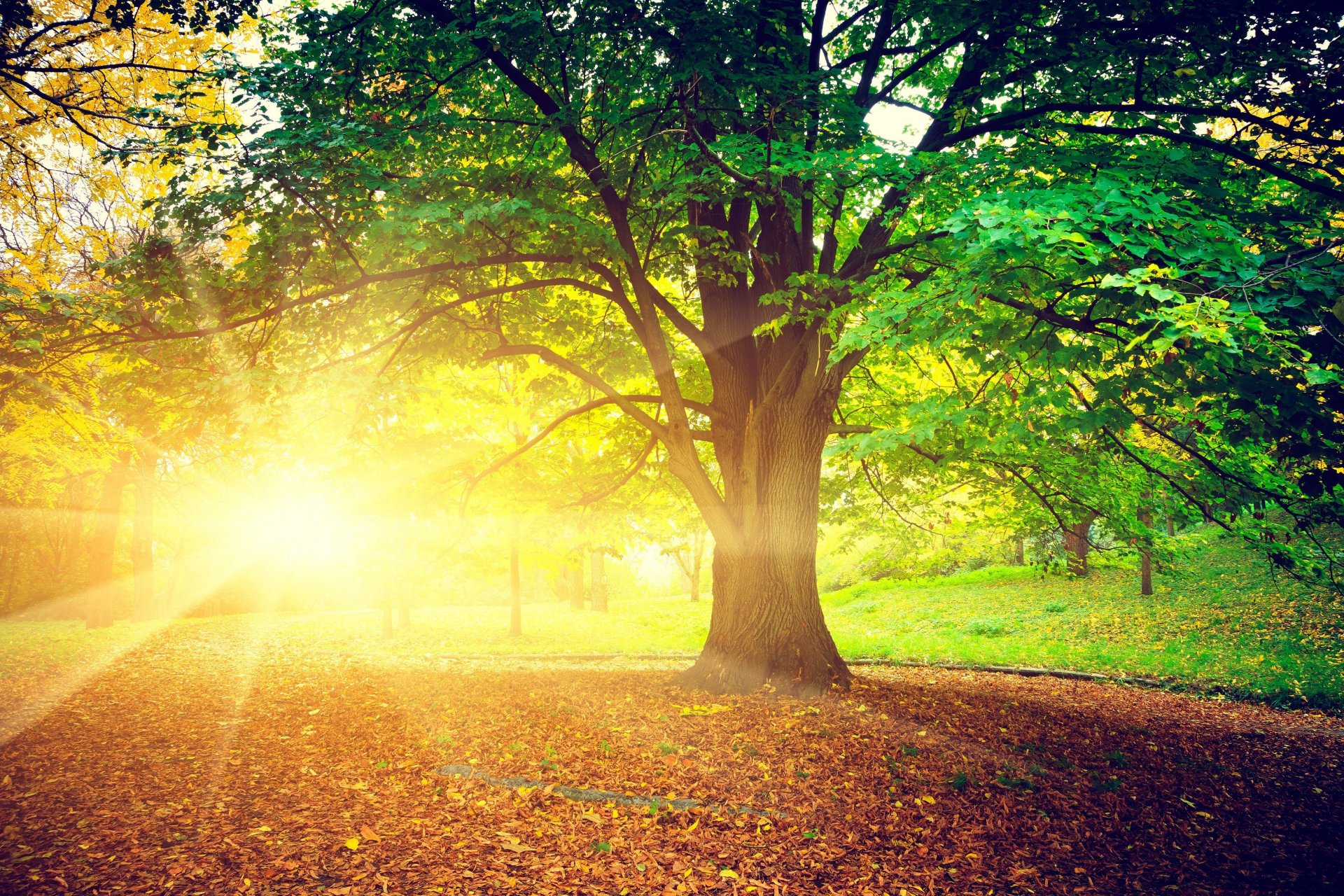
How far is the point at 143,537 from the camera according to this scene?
A: 56.8 feet

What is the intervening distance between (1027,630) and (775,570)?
11.1 metres

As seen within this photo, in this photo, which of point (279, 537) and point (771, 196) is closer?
point (771, 196)

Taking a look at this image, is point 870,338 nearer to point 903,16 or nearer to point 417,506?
point 903,16

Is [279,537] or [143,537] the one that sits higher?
[143,537]

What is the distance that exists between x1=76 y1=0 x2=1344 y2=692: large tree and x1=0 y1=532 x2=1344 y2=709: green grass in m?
5.16

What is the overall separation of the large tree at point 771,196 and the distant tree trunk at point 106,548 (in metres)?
12.5

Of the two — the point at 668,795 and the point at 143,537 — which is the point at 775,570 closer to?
the point at 668,795

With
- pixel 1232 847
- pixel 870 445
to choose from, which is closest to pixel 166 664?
pixel 870 445

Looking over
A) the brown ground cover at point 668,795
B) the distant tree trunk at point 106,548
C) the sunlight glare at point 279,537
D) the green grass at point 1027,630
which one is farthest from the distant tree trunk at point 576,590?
the brown ground cover at point 668,795

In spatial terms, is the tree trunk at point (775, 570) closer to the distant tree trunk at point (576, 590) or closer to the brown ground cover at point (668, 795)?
the brown ground cover at point (668, 795)

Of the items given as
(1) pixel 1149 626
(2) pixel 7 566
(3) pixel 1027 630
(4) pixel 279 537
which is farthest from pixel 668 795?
(2) pixel 7 566

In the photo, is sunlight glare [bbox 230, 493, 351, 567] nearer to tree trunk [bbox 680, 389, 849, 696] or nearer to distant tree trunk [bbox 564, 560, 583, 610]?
distant tree trunk [bbox 564, 560, 583, 610]

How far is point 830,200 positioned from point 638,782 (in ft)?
18.2

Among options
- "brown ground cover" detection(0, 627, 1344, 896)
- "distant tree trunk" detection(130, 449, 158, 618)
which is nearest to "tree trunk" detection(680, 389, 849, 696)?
"brown ground cover" detection(0, 627, 1344, 896)
